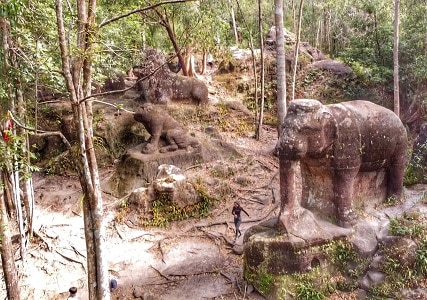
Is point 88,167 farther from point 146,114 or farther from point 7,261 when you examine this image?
point 146,114

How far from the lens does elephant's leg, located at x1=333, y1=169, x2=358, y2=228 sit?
6508mm

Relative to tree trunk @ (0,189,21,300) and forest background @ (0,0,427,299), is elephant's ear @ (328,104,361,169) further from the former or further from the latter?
tree trunk @ (0,189,21,300)

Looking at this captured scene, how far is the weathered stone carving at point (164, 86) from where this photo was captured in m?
14.1

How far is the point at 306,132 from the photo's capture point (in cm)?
625

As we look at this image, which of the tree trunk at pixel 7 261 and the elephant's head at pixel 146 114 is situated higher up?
the elephant's head at pixel 146 114

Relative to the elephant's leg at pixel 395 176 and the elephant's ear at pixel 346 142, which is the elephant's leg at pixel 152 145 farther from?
the elephant's leg at pixel 395 176

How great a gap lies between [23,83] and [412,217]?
8169 mm

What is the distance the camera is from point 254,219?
1037 cm

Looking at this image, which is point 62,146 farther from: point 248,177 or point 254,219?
point 254,219

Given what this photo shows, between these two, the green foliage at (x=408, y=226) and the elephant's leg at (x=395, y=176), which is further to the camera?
the elephant's leg at (x=395, y=176)

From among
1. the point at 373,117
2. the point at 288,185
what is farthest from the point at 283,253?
the point at 373,117

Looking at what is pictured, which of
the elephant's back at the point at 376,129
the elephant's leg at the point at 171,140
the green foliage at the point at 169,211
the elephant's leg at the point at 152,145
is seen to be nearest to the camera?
the elephant's back at the point at 376,129

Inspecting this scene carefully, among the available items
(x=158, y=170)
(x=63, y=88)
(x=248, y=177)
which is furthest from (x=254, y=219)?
(x=63, y=88)

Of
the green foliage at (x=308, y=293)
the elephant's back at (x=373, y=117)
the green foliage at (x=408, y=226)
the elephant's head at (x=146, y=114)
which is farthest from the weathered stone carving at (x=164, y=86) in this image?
the green foliage at (x=408, y=226)
